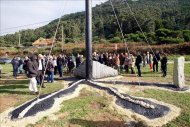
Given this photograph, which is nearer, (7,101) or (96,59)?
(7,101)

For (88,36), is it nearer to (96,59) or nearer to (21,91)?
(21,91)

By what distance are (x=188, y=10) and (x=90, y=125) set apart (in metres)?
81.6

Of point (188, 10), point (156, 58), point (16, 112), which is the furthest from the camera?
point (188, 10)

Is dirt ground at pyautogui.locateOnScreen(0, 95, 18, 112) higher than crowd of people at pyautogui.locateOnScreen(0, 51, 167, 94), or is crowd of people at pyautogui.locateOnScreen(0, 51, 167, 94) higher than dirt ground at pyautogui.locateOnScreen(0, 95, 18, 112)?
crowd of people at pyautogui.locateOnScreen(0, 51, 167, 94)

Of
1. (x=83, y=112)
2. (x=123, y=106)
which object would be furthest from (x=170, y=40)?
(x=83, y=112)

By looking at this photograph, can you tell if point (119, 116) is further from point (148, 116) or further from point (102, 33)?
point (102, 33)

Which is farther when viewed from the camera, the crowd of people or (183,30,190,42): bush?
(183,30,190,42): bush

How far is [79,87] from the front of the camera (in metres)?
18.5

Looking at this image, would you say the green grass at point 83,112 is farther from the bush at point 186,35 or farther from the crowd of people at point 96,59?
the bush at point 186,35

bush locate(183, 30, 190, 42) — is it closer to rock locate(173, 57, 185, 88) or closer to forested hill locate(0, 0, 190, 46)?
forested hill locate(0, 0, 190, 46)

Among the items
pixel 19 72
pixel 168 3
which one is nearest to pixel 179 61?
pixel 19 72

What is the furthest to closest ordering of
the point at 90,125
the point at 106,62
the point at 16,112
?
the point at 106,62 < the point at 16,112 < the point at 90,125

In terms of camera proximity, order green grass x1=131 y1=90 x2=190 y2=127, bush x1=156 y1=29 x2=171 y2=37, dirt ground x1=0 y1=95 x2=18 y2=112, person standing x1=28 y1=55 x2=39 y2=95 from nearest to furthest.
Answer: green grass x1=131 y1=90 x2=190 y2=127 < dirt ground x1=0 y1=95 x2=18 y2=112 < person standing x1=28 y1=55 x2=39 y2=95 < bush x1=156 y1=29 x2=171 y2=37

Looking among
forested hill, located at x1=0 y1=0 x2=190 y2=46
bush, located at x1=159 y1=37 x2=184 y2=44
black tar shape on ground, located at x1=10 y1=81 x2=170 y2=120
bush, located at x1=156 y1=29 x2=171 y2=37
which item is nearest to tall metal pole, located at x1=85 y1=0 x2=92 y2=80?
black tar shape on ground, located at x1=10 y1=81 x2=170 y2=120
